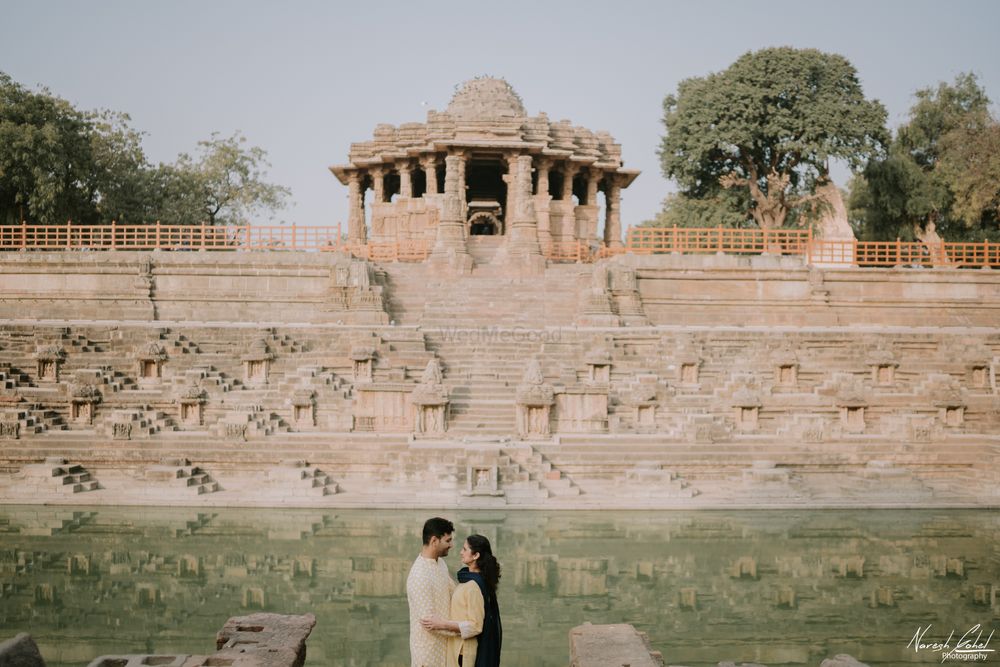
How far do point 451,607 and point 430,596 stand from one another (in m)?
0.16

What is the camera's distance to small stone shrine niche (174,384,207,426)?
16234 millimetres

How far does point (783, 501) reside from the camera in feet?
46.8

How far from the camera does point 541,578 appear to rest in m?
10.4

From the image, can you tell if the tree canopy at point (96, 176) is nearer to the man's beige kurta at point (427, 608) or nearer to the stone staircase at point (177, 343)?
the stone staircase at point (177, 343)

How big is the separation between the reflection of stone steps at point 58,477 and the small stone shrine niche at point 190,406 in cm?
210

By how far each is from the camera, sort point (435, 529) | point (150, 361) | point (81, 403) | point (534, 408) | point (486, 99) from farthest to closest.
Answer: point (486, 99), point (150, 361), point (81, 403), point (534, 408), point (435, 529)

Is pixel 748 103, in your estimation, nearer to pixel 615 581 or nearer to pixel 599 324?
pixel 599 324

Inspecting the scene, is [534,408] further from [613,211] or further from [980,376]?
[613,211]

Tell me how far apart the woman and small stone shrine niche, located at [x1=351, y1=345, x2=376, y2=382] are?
42.5 feet

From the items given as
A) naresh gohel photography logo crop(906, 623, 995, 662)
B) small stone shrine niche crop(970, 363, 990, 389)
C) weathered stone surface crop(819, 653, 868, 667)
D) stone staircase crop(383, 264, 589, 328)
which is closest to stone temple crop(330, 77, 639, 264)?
stone staircase crop(383, 264, 589, 328)

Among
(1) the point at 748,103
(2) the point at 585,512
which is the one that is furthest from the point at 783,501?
(1) the point at 748,103

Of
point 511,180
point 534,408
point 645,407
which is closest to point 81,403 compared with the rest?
point 534,408

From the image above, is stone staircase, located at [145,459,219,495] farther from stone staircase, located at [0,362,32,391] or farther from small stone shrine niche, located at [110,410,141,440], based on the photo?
stone staircase, located at [0,362,32,391]

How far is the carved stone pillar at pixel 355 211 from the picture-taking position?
1371 inches
